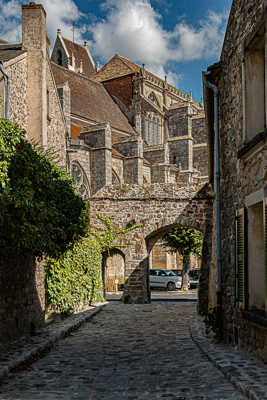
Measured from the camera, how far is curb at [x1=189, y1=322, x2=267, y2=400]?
16.0 ft

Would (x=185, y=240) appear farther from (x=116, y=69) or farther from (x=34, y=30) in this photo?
(x=116, y=69)

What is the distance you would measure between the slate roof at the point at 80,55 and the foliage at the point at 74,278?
46943 mm

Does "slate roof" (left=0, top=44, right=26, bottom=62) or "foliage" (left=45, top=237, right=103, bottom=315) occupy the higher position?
"slate roof" (left=0, top=44, right=26, bottom=62)

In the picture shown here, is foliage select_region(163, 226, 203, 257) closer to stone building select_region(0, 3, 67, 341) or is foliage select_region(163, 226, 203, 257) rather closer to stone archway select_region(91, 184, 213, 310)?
stone archway select_region(91, 184, 213, 310)

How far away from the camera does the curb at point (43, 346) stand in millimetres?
6411

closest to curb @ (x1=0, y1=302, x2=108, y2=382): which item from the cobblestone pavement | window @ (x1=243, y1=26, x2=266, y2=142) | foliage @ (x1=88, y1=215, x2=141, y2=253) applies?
the cobblestone pavement

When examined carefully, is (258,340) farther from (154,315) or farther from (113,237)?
(113,237)

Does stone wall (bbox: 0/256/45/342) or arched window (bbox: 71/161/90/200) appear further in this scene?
arched window (bbox: 71/161/90/200)

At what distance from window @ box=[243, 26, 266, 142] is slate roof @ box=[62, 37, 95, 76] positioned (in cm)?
5445

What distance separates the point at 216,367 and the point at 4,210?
3.42 meters

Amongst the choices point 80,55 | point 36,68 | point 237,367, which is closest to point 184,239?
point 36,68

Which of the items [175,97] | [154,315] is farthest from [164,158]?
[154,315]

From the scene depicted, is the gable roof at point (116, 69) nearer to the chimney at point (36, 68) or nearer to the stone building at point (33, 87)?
the stone building at point (33, 87)

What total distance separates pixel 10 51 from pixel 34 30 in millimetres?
1161
